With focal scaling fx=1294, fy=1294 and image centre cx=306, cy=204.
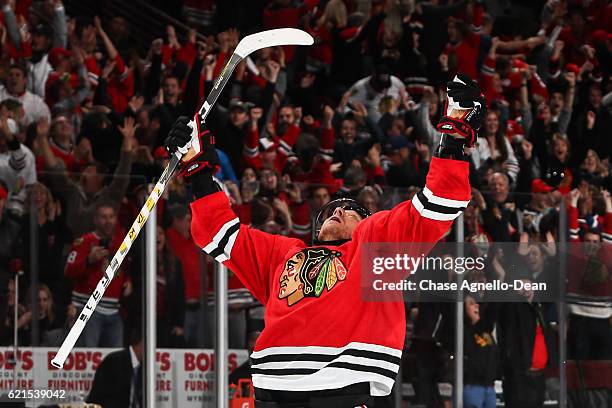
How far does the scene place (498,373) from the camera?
589 centimetres

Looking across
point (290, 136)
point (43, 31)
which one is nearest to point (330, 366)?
point (290, 136)

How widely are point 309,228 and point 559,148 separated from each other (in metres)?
3.19

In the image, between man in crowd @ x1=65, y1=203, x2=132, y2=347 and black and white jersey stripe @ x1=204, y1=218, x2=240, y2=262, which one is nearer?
black and white jersey stripe @ x1=204, y1=218, x2=240, y2=262

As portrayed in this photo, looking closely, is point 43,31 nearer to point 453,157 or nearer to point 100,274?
point 100,274

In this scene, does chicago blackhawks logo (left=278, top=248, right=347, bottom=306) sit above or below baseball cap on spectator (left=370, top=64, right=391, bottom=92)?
below

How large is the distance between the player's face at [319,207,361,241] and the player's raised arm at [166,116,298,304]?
0.14 m

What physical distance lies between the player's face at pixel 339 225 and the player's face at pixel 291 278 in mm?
125

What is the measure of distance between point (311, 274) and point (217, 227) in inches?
15.0

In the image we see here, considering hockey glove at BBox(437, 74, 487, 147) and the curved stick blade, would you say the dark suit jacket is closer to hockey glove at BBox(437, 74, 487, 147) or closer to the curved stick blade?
the curved stick blade

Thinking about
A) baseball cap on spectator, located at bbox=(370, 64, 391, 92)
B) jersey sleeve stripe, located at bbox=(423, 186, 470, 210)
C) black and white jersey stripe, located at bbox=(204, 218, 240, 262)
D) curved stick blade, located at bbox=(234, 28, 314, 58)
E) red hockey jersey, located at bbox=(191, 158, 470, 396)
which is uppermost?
baseball cap on spectator, located at bbox=(370, 64, 391, 92)

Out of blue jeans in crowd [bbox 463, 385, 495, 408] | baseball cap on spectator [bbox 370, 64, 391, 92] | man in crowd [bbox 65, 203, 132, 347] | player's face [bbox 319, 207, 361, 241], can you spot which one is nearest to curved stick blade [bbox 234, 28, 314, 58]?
player's face [bbox 319, 207, 361, 241]

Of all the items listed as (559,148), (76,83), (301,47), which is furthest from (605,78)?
(76,83)

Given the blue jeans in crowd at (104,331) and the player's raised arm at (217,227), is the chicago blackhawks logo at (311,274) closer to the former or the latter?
the player's raised arm at (217,227)

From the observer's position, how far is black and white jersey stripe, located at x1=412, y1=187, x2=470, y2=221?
Answer: 3650mm
